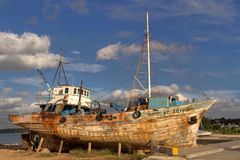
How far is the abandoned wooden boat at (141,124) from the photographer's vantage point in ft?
88.6

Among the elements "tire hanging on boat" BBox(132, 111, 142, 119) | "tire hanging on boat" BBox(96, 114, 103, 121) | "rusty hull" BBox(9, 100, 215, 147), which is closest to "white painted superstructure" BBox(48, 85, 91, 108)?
"rusty hull" BBox(9, 100, 215, 147)

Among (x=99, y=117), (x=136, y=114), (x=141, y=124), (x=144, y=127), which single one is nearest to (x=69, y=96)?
(x=99, y=117)

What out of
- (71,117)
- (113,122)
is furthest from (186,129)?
(71,117)

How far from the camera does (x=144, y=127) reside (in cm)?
2698

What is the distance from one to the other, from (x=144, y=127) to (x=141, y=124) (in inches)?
11.7

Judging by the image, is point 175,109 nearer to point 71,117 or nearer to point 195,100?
point 195,100

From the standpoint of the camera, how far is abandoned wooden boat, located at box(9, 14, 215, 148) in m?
27.0

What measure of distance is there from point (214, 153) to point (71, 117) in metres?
12.8

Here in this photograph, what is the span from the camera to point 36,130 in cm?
3319

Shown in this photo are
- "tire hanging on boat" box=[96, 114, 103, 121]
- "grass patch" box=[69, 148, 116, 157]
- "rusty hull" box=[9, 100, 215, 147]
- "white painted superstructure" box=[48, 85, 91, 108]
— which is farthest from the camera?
"white painted superstructure" box=[48, 85, 91, 108]

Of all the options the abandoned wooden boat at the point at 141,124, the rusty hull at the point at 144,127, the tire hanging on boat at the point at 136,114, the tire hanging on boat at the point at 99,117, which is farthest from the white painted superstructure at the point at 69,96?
the tire hanging on boat at the point at 136,114

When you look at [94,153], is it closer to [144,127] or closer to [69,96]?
[144,127]

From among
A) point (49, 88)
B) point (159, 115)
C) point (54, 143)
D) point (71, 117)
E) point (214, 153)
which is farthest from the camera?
point (49, 88)

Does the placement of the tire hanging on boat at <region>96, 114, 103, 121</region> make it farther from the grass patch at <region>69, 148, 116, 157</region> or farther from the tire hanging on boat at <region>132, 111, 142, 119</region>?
the tire hanging on boat at <region>132, 111, 142, 119</region>
